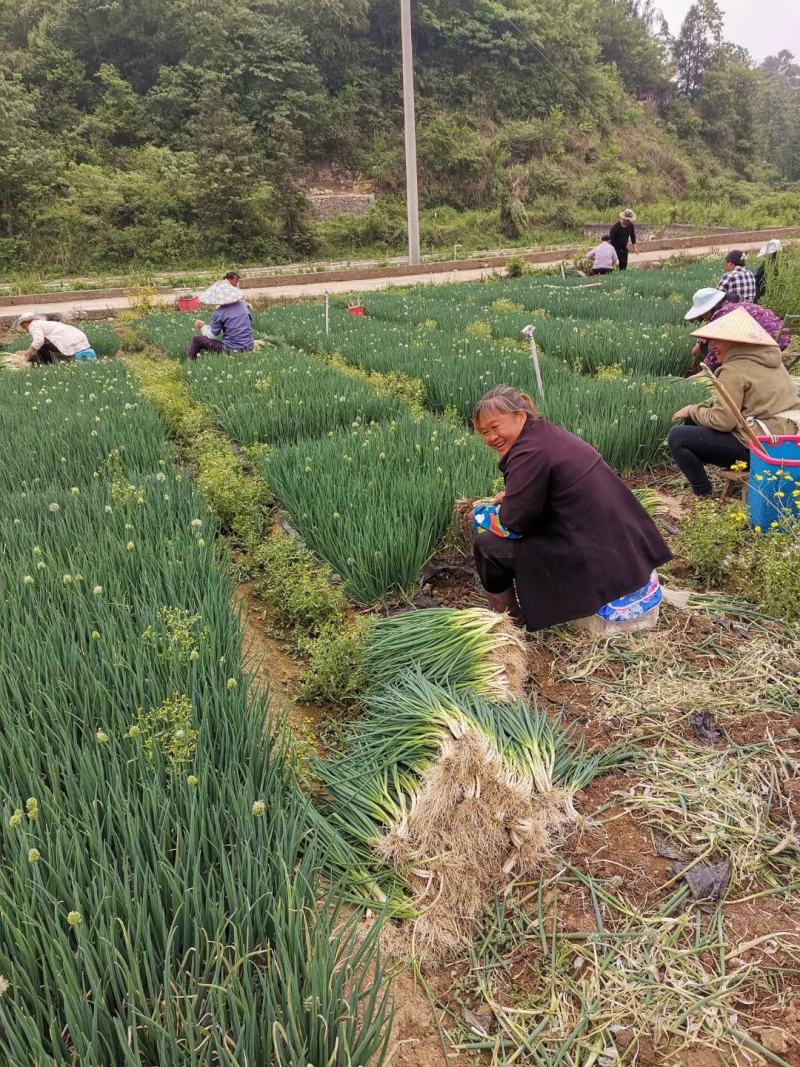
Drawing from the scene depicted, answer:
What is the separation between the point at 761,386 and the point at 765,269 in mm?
5694

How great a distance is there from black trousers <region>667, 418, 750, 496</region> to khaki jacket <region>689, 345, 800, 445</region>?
22 cm

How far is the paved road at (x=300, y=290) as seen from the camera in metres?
14.2

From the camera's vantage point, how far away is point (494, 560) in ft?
9.87

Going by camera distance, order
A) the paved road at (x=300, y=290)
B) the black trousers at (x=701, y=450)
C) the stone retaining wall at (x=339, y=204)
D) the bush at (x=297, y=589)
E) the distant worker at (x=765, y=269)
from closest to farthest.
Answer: the bush at (x=297, y=589) → the black trousers at (x=701, y=450) → the distant worker at (x=765, y=269) → the paved road at (x=300, y=290) → the stone retaining wall at (x=339, y=204)

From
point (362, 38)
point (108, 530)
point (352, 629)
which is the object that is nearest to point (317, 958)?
point (352, 629)

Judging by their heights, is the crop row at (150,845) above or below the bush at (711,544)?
above

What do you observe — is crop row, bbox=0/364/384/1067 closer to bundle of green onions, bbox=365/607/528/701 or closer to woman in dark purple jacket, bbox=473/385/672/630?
bundle of green onions, bbox=365/607/528/701

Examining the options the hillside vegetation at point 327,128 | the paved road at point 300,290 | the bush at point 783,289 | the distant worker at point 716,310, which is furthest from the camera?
the hillside vegetation at point 327,128

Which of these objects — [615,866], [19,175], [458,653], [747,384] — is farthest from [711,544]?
[19,175]

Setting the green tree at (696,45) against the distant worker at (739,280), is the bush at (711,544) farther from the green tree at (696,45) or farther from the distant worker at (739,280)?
the green tree at (696,45)

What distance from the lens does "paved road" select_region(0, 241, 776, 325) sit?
14211mm

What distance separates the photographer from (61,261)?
21094 millimetres

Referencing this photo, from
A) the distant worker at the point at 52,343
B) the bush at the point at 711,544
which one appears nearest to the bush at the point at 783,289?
the bush at the point at 711,544

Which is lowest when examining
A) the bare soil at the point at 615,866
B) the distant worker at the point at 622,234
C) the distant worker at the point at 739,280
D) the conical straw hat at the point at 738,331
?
the bare soil at the point at 615,866
